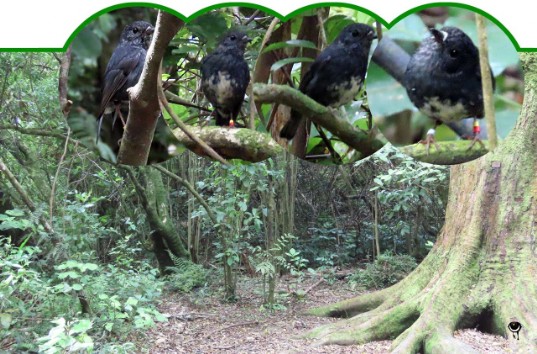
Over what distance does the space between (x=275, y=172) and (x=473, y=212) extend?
697mm

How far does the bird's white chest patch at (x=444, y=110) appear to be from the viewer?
1.84m

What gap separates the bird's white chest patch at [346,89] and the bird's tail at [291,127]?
0.38 ft

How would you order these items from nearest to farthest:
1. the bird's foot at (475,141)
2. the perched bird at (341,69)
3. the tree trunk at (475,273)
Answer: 1. the perched bird at (341,69)
2. the bird's foot at (475,141)
3. the tree trunk at (475,273)

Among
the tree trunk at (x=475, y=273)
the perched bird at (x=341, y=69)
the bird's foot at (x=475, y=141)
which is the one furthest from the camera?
the tree trunk at (x=475, y=273)

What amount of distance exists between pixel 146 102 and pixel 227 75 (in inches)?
10.7

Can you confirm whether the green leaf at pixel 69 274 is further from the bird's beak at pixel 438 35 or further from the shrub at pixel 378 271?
the bird's beak at pixel 438 35

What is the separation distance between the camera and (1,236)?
7.08 feet

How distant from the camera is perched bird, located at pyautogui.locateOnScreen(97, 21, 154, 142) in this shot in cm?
187

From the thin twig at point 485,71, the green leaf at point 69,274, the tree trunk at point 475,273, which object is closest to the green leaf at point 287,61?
the thin twig at point 485,71

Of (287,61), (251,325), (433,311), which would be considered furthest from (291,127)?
(433,311)

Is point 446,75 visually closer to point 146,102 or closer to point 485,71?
point 485,71

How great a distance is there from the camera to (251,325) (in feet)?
6.63

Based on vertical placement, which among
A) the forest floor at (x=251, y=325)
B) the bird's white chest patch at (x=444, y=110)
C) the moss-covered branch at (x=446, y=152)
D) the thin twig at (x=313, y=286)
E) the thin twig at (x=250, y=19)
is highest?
the thin twig at (x=250, y=19)

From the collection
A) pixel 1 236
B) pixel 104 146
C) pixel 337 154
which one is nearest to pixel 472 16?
pixel 337 154
